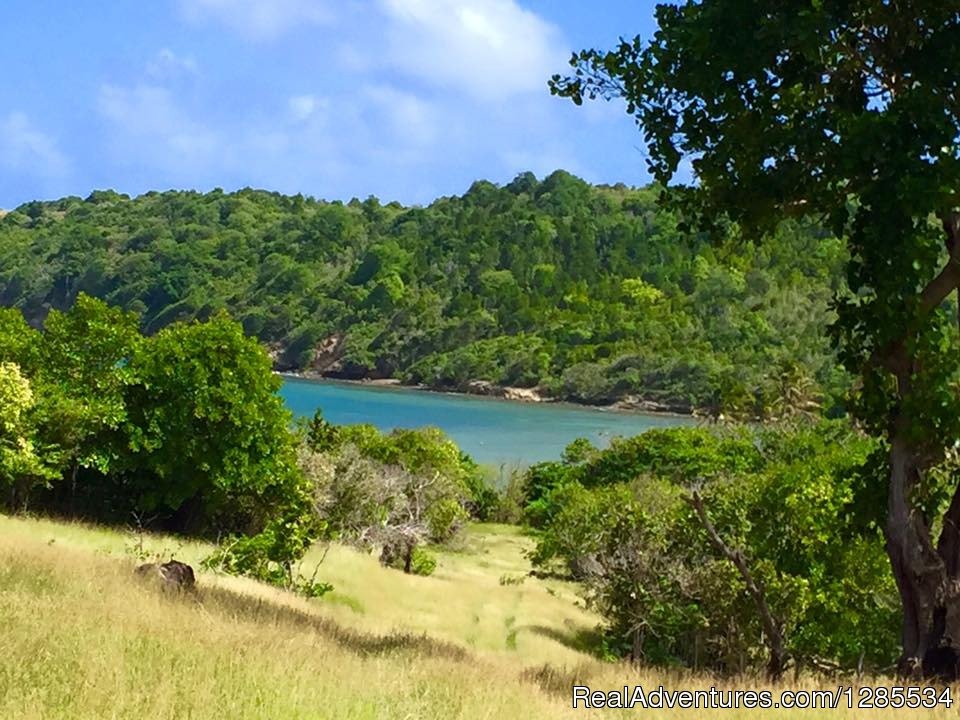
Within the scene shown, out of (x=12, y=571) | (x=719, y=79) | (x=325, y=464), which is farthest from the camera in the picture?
(x=325, y=464)

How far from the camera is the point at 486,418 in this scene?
522 feet

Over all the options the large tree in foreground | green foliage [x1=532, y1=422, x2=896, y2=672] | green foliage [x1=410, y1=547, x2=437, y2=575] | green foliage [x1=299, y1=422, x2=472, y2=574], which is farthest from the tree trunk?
green foliage [x1=410, y1=547, x2=437, y2=575]

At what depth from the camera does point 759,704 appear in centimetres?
766

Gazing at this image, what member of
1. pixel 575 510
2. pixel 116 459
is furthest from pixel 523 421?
pixel 116 459

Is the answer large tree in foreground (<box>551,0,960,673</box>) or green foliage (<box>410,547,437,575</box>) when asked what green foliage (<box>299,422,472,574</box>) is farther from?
large tree in foreground (<box>551,0,960,673</box>)

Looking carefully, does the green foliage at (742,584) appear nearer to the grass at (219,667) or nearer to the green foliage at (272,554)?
the green foliage at (272,554)

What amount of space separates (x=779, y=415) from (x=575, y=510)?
183 feet

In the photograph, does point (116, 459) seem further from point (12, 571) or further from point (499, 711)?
point (499, 711)

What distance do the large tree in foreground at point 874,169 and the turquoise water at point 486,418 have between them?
322ft

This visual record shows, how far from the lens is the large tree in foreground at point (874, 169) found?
8289 mm

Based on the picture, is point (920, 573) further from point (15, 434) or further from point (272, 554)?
point (15, 434)

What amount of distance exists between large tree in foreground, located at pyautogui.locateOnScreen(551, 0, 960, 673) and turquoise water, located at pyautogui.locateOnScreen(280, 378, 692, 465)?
9826 centimetres

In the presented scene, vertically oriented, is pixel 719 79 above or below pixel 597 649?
above

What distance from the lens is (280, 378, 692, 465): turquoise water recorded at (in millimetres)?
124294
